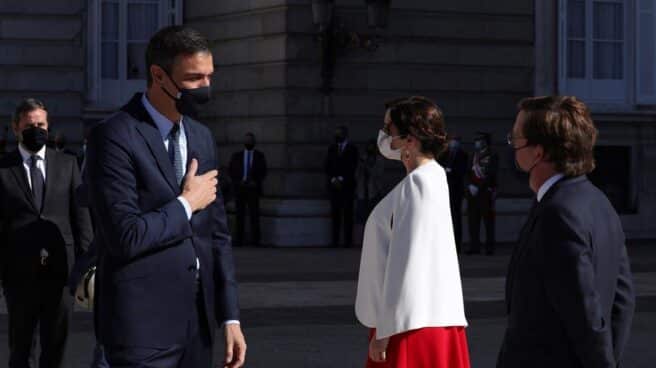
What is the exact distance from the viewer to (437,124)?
6.11 metres

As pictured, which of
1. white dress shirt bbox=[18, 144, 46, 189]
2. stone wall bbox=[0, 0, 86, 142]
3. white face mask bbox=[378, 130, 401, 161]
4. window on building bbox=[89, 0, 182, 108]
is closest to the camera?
white face mask bbox=[378, 130, 401, 161]

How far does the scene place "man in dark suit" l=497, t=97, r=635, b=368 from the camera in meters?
4.43

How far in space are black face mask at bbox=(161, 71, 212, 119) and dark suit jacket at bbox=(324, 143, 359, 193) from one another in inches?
610

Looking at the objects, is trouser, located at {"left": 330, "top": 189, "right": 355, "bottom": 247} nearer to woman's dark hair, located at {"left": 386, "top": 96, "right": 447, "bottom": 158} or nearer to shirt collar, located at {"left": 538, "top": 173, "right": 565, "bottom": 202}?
woman's dark hair, located at {"left": 386, "top": 96, "right": 447, "bottom": 158}

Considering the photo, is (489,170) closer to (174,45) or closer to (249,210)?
(249,210)

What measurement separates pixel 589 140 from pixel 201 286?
4.18 feet

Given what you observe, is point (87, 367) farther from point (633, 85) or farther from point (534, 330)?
point (633, 85)

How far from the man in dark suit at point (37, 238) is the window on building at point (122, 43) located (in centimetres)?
1451

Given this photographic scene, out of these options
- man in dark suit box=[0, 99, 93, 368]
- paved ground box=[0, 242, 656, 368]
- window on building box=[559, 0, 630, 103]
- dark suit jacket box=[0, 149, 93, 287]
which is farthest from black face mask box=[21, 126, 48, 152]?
window on building box=[559, 0, 630, 103]

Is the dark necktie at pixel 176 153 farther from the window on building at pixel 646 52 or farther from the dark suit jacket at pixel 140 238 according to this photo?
the window on building at pixel 646 52

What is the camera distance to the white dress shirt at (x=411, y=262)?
599 cm

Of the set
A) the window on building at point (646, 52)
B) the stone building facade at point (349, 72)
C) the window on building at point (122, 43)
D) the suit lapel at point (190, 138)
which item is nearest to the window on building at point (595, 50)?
the stone building facade at point (349, 72)

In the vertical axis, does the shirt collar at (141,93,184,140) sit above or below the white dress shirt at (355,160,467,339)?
above

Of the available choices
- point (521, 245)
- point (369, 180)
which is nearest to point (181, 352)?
point (521, 245)
